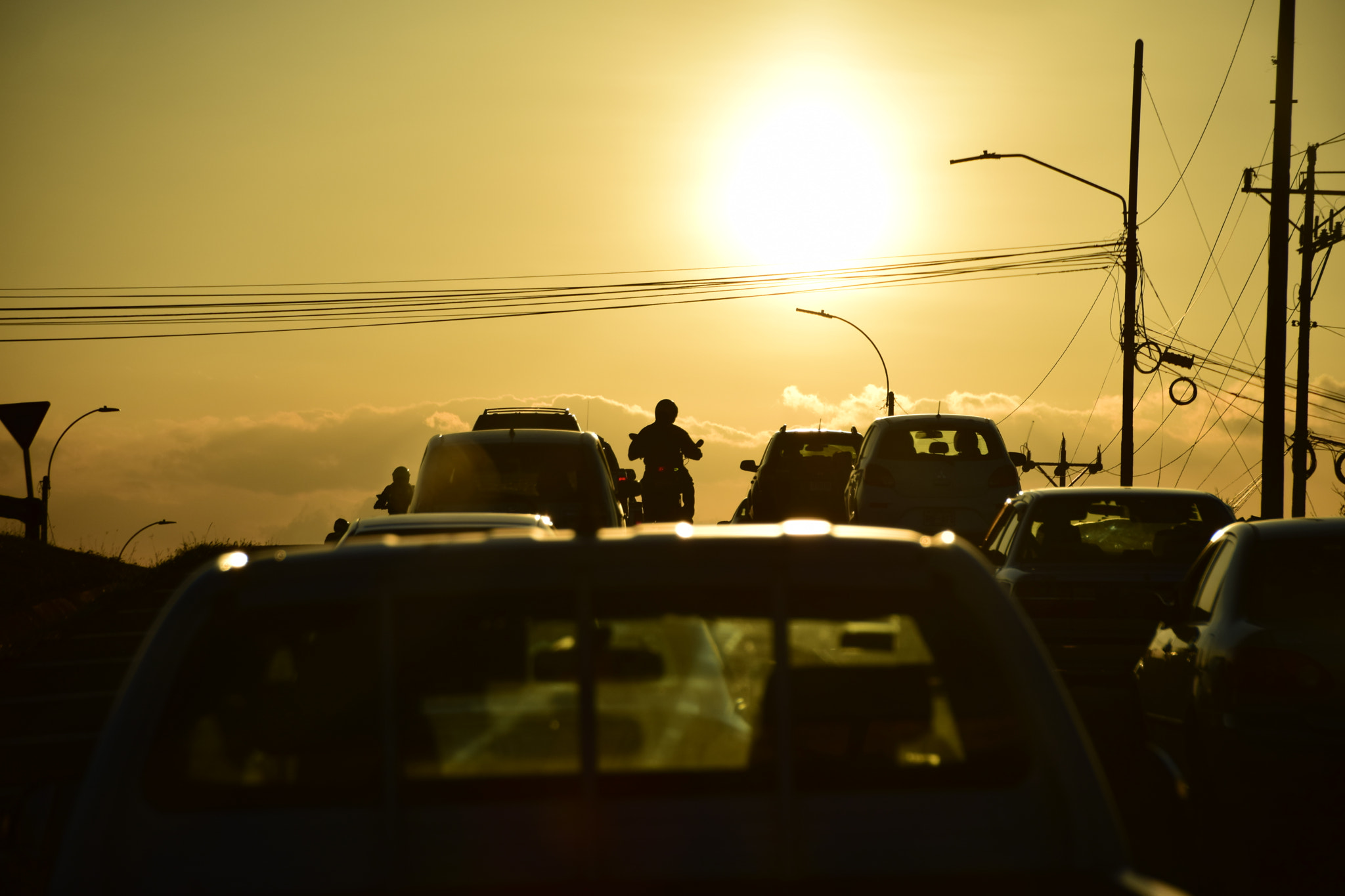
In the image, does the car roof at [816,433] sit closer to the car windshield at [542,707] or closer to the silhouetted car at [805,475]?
the silhouetted car at [805,475]

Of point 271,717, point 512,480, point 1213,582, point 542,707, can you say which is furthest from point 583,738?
point 512,480

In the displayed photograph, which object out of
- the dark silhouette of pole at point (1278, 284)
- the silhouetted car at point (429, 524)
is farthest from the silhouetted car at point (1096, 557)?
the dark silhouette of pole at point (1278, 284)

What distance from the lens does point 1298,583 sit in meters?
7.43

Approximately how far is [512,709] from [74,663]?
11.4 m

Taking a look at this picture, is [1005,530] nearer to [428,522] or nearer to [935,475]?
[428,522]

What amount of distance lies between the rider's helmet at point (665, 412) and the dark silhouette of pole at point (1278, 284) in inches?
273

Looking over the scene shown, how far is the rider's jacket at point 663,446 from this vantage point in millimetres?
19047

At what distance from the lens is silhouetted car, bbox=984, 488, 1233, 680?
1115cm

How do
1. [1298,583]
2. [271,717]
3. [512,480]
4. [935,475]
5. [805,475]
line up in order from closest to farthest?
[271,717] → [1298,583] → [512,480] → [935,475] → [805,475]

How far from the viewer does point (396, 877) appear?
8.58 ft

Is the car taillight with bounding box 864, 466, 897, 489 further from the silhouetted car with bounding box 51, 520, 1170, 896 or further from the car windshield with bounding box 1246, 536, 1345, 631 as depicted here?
the silhouetted car with bounding box 51, 520, 1170, 896

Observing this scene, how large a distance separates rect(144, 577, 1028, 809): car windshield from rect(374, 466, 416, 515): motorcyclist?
1756 cm

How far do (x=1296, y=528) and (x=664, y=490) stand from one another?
11.8 meters

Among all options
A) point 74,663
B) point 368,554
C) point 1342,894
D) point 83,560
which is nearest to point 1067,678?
point 1342,894
